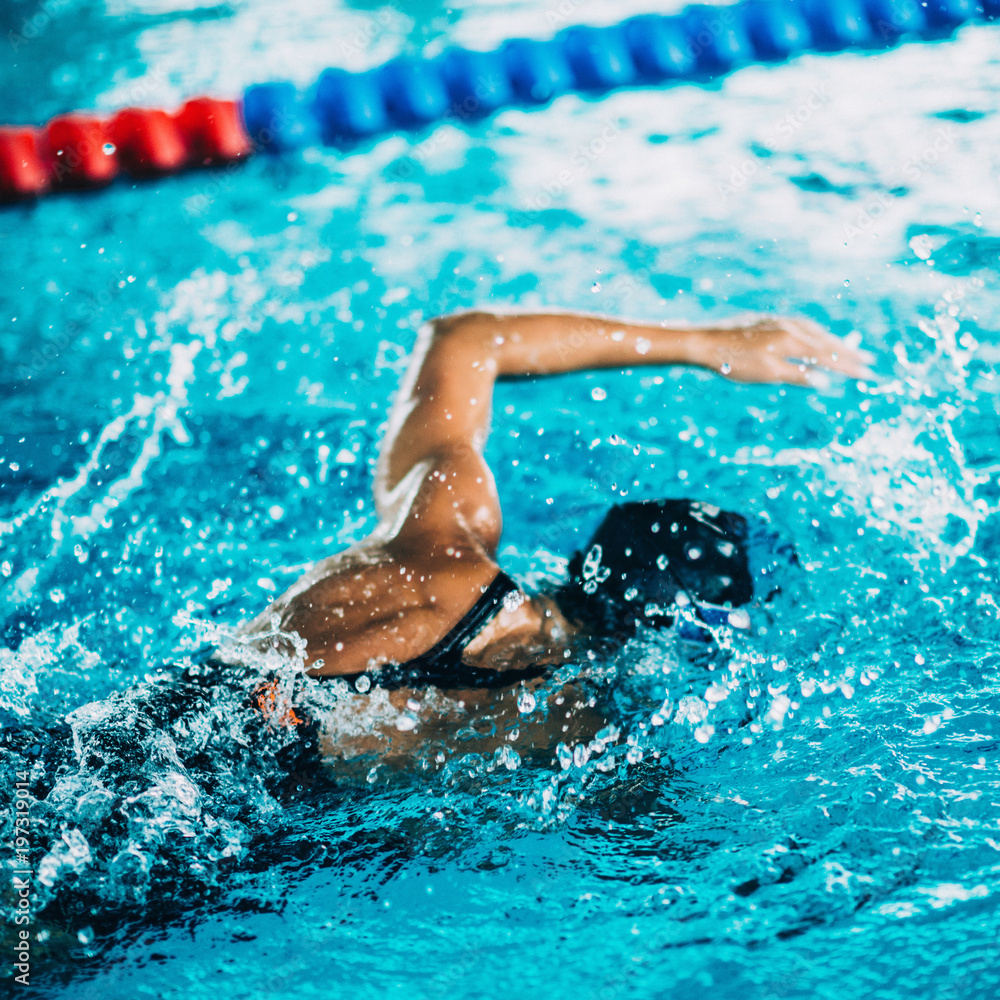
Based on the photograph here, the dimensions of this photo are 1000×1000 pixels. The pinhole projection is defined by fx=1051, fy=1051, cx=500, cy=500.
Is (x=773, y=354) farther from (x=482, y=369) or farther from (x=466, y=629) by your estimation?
(x=466, y=629)

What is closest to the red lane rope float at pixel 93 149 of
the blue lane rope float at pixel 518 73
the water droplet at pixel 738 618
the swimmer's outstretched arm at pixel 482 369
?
the blue lane rope float at pixel 518 73

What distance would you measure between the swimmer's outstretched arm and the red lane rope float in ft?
8.44

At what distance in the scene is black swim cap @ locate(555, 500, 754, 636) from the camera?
1.64 meters

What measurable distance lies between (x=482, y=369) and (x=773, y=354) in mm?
608

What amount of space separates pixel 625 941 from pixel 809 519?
4.45 ft

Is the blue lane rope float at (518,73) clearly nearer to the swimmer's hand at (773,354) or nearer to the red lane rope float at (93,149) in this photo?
the red lane rope float at (93,149)

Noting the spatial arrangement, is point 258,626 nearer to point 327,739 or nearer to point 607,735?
point 327,739

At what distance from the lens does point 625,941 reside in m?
1.42

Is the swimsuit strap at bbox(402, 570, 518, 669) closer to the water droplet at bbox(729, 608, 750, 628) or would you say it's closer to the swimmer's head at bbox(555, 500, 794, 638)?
the swimmer's head at bbox(555, 500, 794, 638)

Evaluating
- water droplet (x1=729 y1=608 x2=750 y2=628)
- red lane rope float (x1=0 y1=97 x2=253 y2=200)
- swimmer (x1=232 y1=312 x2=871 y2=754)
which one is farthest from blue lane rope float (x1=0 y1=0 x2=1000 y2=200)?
water droplet (x1=729 y1=608 x2=750 y2=628)

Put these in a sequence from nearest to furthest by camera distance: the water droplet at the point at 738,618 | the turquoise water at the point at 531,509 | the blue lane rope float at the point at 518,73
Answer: the turquoise water at the point at 531,509 → the water droplet at the point at 738,618 → the blue lane rope float at the point at 518,73

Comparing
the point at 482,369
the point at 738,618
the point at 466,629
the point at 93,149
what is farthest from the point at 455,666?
the point at 93,149

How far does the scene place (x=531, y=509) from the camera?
8.89 feet

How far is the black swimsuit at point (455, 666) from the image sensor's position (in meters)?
1.55
